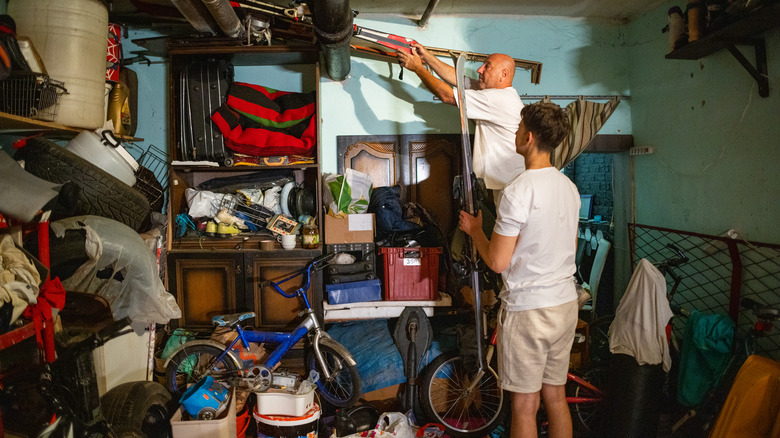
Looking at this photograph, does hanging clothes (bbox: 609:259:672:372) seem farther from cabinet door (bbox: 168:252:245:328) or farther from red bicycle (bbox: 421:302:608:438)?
cabinet door (bbox: 168:252:245:328)

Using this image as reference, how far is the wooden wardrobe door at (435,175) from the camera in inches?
141

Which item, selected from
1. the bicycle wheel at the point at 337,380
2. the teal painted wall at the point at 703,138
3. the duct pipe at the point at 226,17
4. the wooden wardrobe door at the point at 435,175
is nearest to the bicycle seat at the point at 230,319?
the bicycle wheel at the point at 337,380

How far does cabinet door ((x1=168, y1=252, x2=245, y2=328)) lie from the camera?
319 centimetres

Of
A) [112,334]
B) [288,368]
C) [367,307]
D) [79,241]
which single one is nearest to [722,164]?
[367,307]

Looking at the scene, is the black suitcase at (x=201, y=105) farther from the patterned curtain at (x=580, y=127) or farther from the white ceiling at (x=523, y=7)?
the patterned curtain at (x=580, y=127)

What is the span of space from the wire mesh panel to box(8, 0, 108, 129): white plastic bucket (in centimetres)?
10

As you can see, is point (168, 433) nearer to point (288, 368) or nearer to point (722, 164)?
point (288, 368)

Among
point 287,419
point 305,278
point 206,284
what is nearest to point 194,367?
point 206,284

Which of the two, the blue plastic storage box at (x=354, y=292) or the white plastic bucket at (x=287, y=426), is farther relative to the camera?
the blue plastic storage box at (x=354, y=292)

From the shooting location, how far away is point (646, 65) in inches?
135

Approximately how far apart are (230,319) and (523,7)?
→ 325cm

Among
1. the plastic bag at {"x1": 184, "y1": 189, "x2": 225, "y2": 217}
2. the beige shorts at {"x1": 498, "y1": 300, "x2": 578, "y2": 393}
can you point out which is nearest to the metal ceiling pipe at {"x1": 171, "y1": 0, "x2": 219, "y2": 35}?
the plastic bag at {"x1": 184, "y1": 189, "x2": 225, "y2": 217}

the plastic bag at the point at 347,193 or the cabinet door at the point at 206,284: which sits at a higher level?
the plastic bag at the point at 347,193

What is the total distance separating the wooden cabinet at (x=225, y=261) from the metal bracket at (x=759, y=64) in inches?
104
